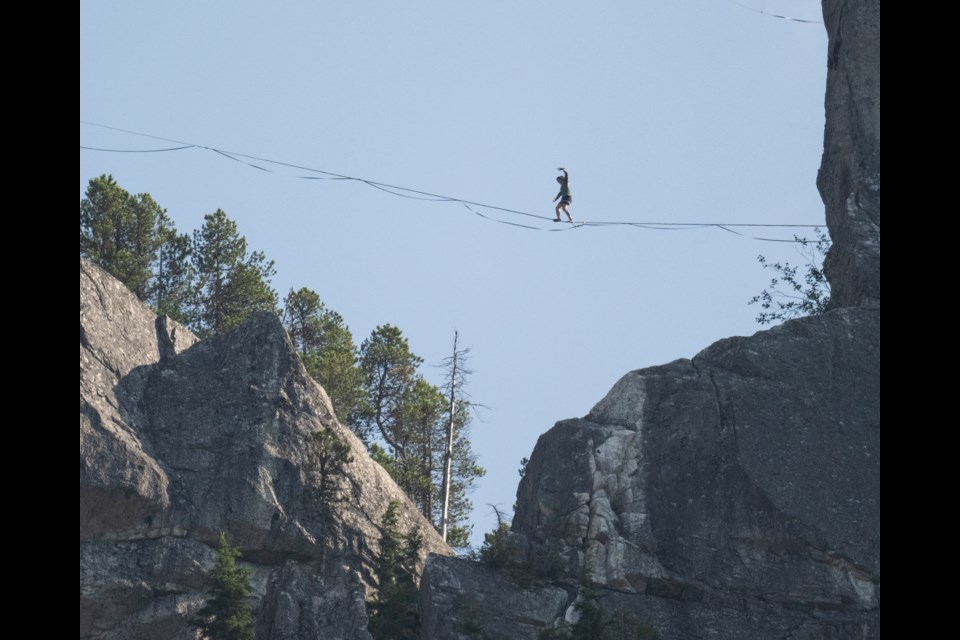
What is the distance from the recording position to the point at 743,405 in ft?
113

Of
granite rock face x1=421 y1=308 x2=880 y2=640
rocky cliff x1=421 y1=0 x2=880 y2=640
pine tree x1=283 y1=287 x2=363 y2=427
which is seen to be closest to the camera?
rocky cliff x1=421 y1=0 x2=880 y2=640

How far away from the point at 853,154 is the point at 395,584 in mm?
19712

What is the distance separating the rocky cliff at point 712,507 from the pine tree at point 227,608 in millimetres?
4199

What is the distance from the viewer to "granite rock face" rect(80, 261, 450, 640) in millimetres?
31750

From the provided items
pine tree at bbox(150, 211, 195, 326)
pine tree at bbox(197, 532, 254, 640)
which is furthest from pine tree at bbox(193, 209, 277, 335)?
pine tree at bbox(197, 532, 254, 640)

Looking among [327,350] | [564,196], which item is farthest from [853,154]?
[327,350]

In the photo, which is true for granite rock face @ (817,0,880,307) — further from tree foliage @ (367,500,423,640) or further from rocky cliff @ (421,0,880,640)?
tree foliage @ (367,500,423,640)

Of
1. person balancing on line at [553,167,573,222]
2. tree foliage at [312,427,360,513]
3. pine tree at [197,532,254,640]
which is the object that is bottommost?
pine tree at [197,532,254,640]

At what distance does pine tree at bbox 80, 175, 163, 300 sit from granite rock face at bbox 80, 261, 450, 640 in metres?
12.9

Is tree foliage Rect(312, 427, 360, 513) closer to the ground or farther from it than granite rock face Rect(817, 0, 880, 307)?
closer to the ground

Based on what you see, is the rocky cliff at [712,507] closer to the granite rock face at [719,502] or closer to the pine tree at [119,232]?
the granite rock face at [719,502]
